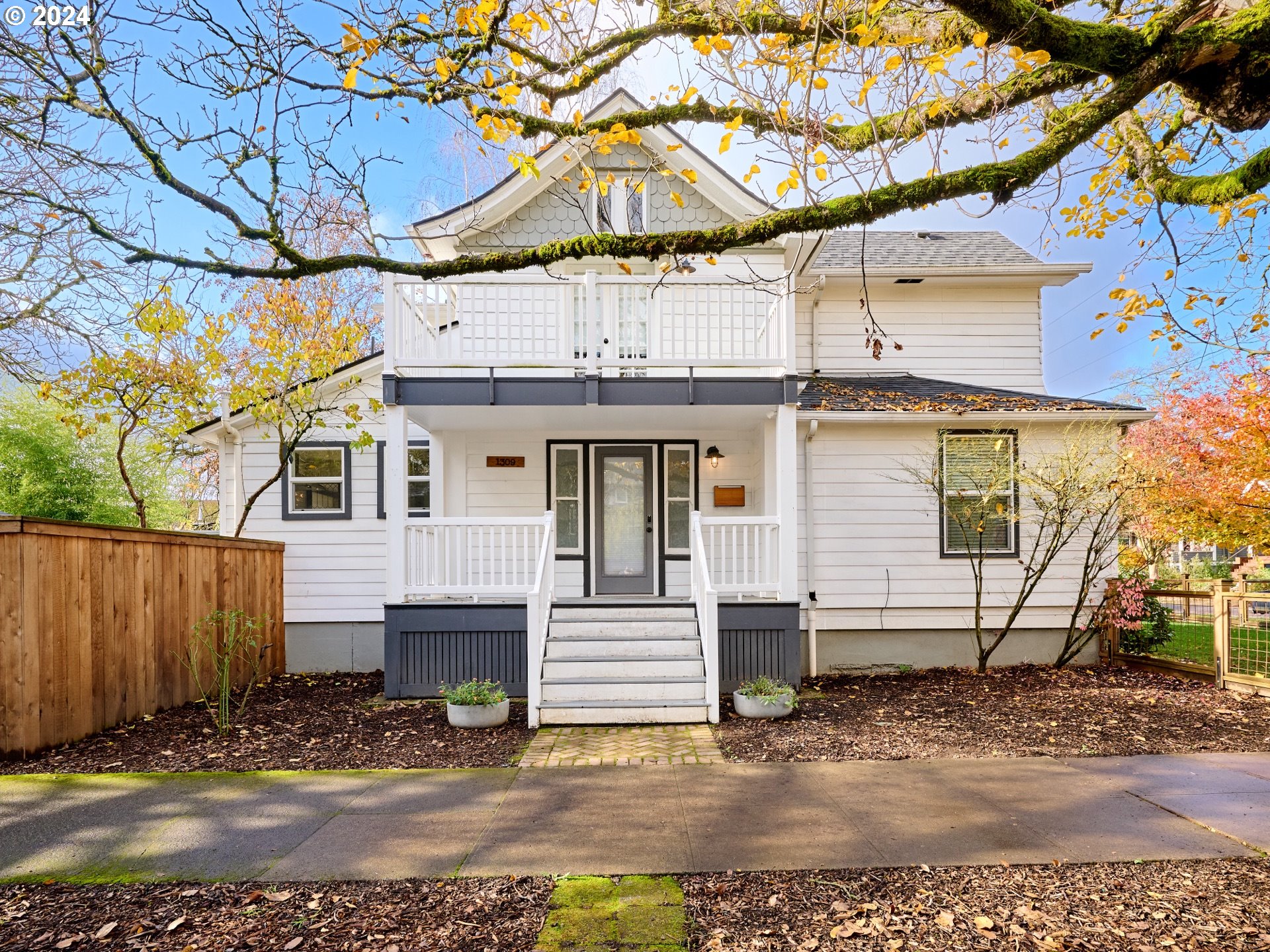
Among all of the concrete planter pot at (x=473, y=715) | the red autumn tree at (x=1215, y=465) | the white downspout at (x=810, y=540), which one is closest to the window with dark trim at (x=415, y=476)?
the concrete planter pot at (x=473, y=715)

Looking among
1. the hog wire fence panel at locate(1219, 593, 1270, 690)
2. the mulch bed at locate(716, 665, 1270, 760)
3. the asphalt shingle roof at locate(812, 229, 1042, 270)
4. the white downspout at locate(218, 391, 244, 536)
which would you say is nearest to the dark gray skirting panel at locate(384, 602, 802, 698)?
the mulch bed at locate(716, 665, 1270, 760)

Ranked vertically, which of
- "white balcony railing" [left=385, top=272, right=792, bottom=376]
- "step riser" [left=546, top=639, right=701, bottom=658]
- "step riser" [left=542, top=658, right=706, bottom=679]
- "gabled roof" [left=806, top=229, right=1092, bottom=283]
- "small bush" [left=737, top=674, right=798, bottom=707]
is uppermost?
"gabled roof" [left=806, top=229, right=1092, bottom=283]

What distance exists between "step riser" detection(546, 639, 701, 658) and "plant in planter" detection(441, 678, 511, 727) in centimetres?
87

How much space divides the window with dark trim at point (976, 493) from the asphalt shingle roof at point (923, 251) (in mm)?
2829

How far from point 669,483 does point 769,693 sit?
3.69m

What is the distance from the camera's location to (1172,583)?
12.3 m

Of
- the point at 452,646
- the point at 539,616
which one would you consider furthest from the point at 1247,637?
the point at 452,646

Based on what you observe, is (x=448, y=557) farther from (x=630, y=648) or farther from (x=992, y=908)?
(x=992, y=908)

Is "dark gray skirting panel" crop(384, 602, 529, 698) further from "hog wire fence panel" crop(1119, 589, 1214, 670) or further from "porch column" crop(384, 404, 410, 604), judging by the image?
"hog wire fence panel" crop(1119, 589, 1214, 670)

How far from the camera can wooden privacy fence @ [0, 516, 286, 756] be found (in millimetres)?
5512

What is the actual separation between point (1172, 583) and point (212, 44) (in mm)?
14948

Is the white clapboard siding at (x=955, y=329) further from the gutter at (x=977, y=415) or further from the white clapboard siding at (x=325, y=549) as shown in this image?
the white clapboard siding at (x=325, y=549)

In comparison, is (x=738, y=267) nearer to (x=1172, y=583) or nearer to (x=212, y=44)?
(x=212, y=44)

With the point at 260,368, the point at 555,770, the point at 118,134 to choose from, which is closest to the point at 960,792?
the point at 555,770
